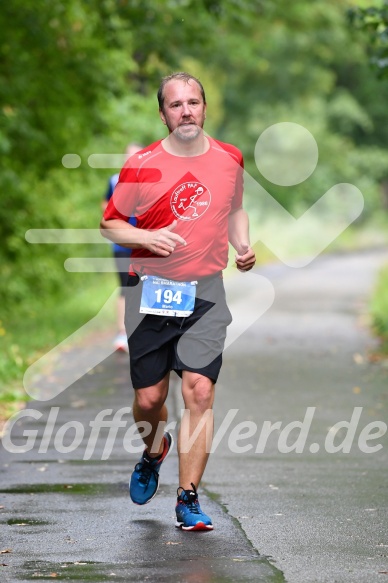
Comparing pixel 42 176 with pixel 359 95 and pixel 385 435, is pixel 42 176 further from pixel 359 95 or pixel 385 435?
pixel 359 95

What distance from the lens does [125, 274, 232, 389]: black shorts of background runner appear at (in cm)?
605

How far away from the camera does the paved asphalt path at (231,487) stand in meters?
5.18

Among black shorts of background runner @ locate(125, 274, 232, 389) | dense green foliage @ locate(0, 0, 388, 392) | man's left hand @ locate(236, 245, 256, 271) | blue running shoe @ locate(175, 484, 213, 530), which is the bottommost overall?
blue running shoe @ locate(175, 484, 213, 530)

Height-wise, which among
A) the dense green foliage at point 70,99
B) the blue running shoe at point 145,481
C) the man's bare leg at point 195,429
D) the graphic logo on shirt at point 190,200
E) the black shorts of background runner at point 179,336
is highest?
the dense green foliage at point 70,99

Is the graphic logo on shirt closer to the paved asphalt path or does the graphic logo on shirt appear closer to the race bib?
the race bib

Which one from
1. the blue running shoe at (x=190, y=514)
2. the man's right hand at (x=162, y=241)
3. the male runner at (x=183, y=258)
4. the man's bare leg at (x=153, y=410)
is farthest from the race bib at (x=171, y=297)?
the blue running shoe at (x=190, y=514)

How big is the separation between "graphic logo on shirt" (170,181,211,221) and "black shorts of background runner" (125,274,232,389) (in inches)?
13.1

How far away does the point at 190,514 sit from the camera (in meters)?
5.84

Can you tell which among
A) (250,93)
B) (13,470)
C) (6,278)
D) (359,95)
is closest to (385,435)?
(13,470)

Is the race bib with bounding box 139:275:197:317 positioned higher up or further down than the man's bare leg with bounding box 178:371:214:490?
higher up

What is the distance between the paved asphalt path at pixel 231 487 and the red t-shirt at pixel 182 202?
4.09ft

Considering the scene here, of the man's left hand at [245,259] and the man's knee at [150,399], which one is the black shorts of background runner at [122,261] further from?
the man's left hand at [245,259]

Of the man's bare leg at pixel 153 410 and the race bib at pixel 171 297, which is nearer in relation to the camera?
the race bib at pixel 171 297

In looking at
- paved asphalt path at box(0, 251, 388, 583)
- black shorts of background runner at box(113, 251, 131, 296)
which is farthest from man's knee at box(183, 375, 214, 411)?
black shorts of background runner at box(113, 251, 131, 296)
